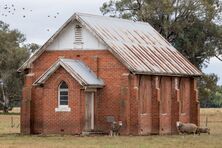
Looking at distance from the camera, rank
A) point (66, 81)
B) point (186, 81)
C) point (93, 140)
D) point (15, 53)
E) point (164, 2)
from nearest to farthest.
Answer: point (93, 140)
point (66, 81)
point (186, 81)
point (164, 2)
point (15, 53)

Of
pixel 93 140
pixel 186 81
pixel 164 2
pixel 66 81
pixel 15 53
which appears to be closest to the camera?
pixel 93 140

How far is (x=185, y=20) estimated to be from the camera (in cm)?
8969

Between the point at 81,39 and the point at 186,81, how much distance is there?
10.9 m

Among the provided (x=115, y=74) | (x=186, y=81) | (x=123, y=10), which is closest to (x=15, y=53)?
(x=123, y=10)

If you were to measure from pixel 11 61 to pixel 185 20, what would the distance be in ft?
98.0

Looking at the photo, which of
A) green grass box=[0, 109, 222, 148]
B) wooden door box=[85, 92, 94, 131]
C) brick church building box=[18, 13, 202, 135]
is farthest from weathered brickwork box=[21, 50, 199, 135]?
green grass box=[0, 109, 222, 148]

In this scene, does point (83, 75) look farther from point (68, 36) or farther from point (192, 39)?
point (192, 39)

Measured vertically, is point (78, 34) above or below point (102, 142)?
above

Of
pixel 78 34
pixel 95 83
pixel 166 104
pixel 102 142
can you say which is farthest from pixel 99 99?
pixel 102 142

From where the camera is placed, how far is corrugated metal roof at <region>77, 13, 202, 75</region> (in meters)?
53.0

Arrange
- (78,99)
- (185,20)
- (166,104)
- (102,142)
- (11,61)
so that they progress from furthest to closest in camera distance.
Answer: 1. (11,61)
2. (185,20)
3. (166,104)
4. (78,99)
5. (102,142)

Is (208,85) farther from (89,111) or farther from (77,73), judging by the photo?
(77,73)

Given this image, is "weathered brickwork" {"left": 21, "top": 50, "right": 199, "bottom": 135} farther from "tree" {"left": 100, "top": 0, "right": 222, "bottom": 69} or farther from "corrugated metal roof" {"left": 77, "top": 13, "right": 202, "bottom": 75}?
"tree" {"left": 100, "top": 0, "right": 222, "bottom": 69}

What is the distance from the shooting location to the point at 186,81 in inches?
2411
